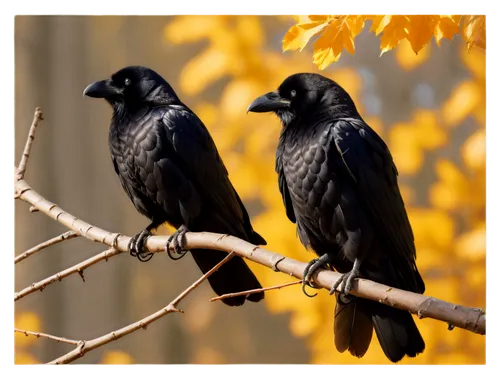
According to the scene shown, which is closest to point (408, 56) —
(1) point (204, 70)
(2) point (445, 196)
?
(2) point (445, 196)

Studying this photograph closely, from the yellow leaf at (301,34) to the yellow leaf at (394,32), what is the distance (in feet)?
0.79

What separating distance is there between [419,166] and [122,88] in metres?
1.25

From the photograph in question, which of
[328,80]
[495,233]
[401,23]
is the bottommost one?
[495,233]

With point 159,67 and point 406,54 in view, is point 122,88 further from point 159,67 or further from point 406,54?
point 406,54

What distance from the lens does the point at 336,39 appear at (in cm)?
273

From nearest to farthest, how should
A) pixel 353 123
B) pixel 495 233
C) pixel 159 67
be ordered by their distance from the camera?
1. pixel 353 123
2. pixel 495 233
3. pixel 159 67

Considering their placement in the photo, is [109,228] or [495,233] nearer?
[495,233]

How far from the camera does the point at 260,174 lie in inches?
112

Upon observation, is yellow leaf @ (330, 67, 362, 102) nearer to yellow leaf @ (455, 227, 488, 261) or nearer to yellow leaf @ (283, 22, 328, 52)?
yellow leaf @ (283, 22, 328, 52)

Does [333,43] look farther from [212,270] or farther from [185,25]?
[212,270]

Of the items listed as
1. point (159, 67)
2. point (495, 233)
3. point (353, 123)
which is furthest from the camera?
point (159, 67)

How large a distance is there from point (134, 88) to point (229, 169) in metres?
0.52

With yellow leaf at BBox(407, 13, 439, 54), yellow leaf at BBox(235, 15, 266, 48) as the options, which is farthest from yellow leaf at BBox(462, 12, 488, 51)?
yellow leaf at BBox(235, 15, 266, 48)

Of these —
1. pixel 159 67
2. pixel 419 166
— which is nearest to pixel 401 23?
pixel 419 166
